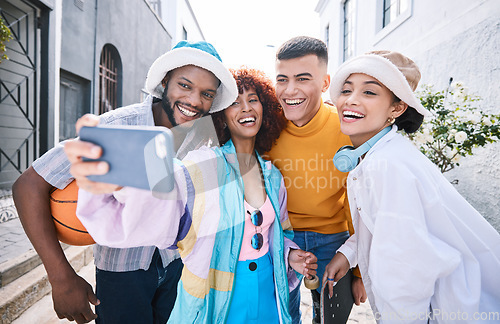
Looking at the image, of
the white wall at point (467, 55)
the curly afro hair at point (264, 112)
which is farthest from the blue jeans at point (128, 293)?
the white wall at point (467, 55)

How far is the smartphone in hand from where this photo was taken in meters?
0.74

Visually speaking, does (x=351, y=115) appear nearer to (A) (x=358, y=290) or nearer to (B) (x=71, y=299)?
(A) (x=358, y=290)

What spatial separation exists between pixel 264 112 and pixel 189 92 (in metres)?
0.60

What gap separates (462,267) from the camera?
1.23 metres

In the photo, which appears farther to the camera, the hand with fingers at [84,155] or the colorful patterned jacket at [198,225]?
the colorful patterned jacket at [198,225]

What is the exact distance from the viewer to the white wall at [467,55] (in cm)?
377

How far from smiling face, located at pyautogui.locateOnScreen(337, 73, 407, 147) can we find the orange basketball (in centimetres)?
148

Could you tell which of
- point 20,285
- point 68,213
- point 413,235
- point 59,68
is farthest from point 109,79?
point 413,235

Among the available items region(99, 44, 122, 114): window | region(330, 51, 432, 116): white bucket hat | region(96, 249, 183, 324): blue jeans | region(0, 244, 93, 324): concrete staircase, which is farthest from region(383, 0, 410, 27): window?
region(99, 44, 122, 114): window

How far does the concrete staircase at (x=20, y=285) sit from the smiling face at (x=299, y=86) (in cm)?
300

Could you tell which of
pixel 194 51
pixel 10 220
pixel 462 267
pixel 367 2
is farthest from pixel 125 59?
pixel 462 267

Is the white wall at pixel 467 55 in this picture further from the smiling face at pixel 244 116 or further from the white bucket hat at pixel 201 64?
the white bucket hat at pixel 201 64

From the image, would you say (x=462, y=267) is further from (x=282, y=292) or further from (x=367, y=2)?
(x=367, y=2)

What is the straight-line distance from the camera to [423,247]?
115cm
